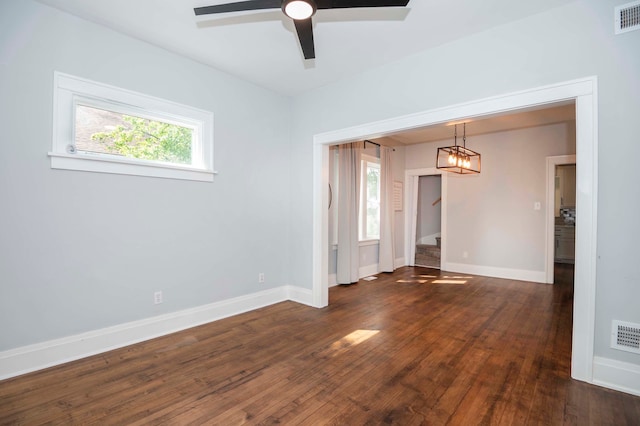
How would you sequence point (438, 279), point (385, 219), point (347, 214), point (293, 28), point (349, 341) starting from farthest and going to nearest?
point (385, 219), point (438, 279), point (347, 214), point (349, 341), point (293, 28)

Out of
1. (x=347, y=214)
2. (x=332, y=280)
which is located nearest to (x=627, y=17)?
(x=347, y=214)

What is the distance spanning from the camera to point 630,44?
214 cm

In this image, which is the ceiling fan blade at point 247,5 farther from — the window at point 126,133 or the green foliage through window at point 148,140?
the green foliage through window at point 148,140

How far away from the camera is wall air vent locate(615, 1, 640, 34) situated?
2.11 metres

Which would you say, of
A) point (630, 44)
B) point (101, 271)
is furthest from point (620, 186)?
point (101, 271)

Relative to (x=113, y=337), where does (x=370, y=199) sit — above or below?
above

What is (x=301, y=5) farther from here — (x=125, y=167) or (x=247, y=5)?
(x=125, y=167)

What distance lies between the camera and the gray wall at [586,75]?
7.03 ft

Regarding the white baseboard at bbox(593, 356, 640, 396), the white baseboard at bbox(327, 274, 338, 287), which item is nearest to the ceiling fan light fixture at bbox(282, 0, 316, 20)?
the white baseboard at bbox(593, 356, 640, 396)

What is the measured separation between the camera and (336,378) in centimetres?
231

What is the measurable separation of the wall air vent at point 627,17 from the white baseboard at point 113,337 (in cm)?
420

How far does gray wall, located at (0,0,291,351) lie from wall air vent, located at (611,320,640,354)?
136 inches

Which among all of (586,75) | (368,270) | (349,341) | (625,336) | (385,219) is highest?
(586,75)

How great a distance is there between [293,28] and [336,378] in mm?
2939
